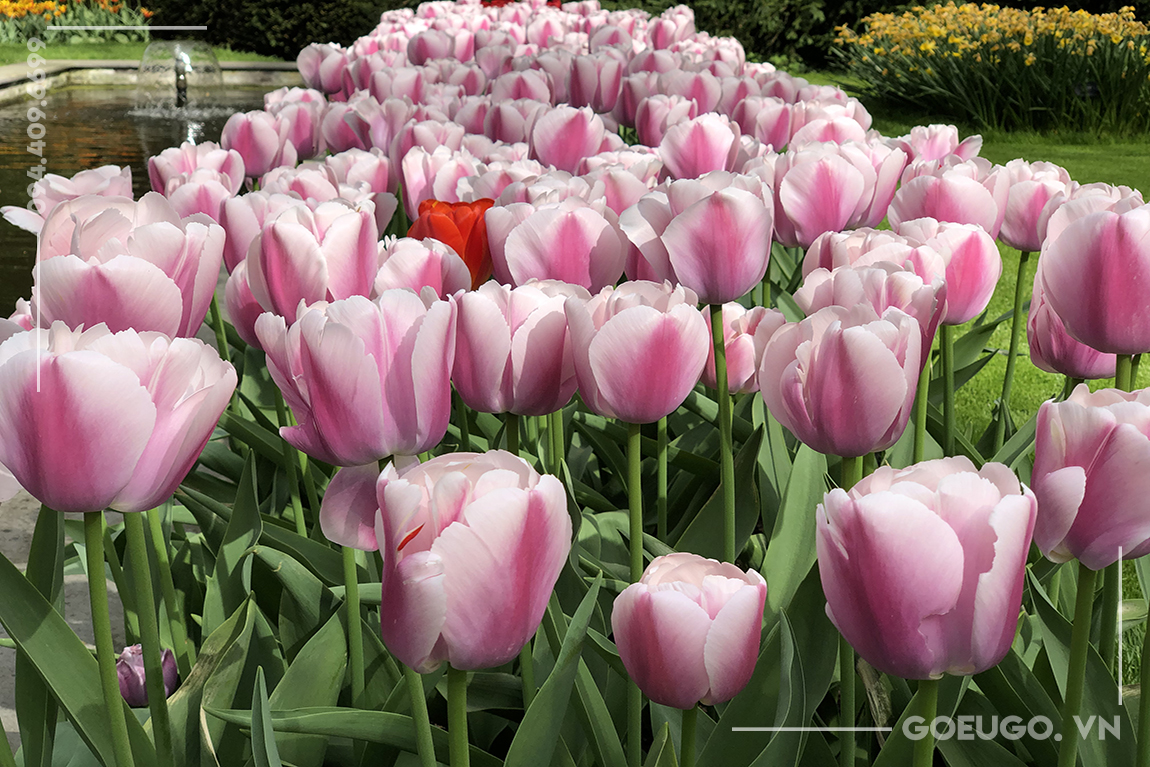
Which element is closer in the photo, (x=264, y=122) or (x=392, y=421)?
Answer: (x=392, y=421)

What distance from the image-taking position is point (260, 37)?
18.6 m

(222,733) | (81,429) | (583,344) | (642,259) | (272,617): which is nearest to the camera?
(81,429)

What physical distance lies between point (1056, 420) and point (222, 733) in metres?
0.95

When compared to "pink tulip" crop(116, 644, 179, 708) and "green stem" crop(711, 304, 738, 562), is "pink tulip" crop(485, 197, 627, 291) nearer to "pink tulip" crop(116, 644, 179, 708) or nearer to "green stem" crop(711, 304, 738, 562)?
"green stem" crop(711, 304, 738, 562)

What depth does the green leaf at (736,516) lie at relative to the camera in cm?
152

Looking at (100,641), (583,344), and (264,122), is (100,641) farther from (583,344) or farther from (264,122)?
(264,122)

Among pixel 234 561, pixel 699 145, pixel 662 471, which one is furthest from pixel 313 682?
pixel 699 145

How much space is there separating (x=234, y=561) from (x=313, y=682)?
32 cm

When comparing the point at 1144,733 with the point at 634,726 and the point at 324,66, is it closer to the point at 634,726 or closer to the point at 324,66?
the point at 634,726

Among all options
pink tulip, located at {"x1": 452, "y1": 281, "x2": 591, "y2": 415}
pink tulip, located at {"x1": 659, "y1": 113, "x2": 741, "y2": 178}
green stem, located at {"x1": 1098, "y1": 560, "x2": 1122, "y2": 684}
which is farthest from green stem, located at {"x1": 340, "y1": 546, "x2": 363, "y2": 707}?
pink tulip, located at {"x1": 659, "y1": 113, "x2": 741, "y2": 178}

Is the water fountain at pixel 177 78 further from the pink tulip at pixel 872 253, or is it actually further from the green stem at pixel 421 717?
the green stem at pixel 421 717

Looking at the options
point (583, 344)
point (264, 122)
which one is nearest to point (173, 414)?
point (583, 344)

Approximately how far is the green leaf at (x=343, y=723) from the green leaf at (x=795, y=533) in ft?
1.62

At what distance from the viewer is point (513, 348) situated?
1121mm
